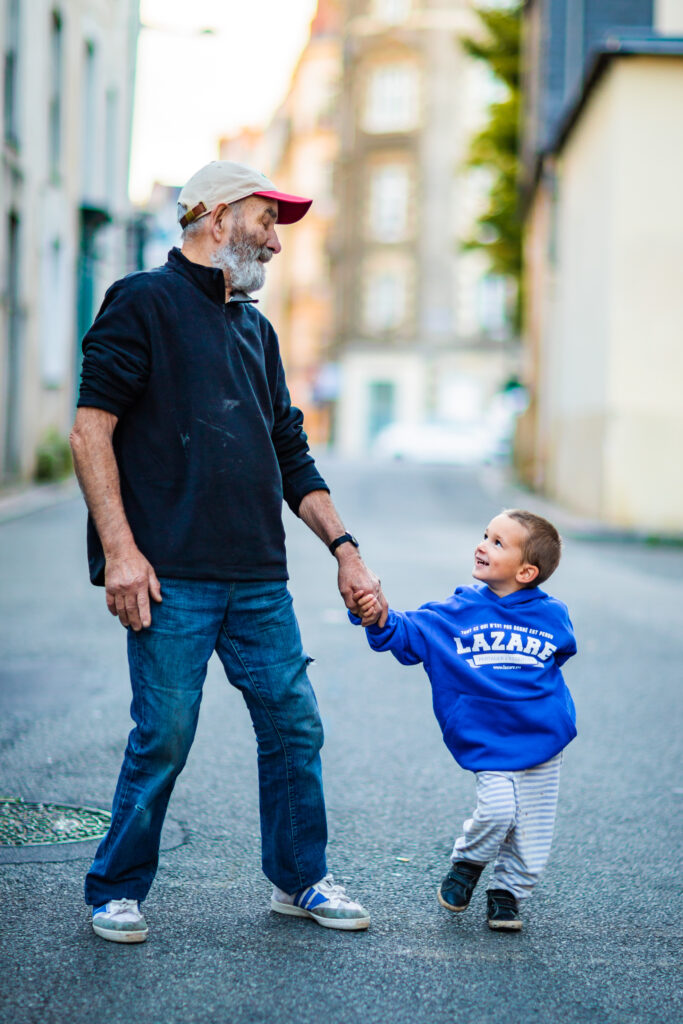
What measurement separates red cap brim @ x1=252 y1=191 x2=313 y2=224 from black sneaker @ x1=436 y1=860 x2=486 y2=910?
71.7 inches

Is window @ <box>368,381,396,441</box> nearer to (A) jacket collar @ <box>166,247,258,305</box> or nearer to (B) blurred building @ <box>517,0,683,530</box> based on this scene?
(B) blurred building @ <box>517,0,683,530</box>

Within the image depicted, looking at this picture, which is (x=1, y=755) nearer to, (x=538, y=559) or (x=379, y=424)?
(x=538, y=559)

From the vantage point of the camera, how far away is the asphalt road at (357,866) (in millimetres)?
3219

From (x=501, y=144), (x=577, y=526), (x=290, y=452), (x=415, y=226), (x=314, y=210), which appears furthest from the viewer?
(x=314, y=210)

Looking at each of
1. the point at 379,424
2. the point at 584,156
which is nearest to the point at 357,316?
the point at 379,424

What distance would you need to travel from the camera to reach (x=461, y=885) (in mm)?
3768

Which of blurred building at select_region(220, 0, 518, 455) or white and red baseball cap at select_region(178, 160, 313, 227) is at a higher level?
blurred building at select_region(220, 0, 518, 455)

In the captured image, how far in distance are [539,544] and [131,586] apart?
1.07 m

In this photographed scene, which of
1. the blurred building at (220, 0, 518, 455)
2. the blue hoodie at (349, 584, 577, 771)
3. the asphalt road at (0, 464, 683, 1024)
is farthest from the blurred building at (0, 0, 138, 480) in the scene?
the blurred building at (220, 0, 518, 455)

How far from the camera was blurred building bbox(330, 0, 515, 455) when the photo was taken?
2114 inches

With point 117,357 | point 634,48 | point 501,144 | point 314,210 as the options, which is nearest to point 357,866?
point 117,357

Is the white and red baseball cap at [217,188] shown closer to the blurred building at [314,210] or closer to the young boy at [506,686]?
the young boy at [506,686]

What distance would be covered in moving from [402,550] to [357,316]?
42756mm

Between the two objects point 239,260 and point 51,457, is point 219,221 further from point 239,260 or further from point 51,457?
point 51,457
